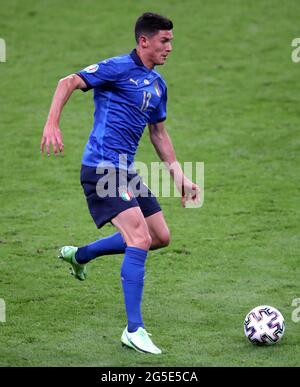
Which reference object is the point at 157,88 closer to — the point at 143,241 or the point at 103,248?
the point at 143,241

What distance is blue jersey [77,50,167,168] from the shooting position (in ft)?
24.5

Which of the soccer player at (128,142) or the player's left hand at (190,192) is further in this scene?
the player's left hand at (190,192)

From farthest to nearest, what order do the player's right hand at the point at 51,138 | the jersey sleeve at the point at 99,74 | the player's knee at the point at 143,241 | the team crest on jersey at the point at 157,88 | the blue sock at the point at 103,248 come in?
the blue sock at the point at 103,248, the team crest on jersey at the point at 157,88, the jersey sleeve at the point at 99,74, the player's knee at the point at 143,241, the player's right hand at the point at 51,138

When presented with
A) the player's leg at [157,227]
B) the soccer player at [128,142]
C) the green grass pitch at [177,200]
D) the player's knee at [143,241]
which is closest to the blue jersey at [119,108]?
the soccer player at [128,142]

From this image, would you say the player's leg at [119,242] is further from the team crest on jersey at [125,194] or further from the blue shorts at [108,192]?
the team crest on jersey at [125,194]

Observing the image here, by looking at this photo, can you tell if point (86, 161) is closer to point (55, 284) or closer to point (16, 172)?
point (55, 284)

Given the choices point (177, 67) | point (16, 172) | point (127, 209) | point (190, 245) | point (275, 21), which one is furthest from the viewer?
point (275, 21)

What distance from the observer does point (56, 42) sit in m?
17.5

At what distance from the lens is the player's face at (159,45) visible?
7.54m

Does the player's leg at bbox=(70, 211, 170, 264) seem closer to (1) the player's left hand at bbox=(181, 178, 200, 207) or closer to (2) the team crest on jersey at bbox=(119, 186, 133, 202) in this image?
(1) the player's left hand at bbox=(181, 178, 200, 207)

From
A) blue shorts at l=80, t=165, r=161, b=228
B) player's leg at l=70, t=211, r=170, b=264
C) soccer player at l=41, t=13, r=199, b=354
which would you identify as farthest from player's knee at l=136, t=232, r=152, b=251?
player's leg at l=70, t=211, r=170, b=264

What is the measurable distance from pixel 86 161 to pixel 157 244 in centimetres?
100

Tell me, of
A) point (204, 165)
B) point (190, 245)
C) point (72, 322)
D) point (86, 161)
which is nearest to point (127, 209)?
point (86, 161)

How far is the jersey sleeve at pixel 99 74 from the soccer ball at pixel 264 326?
228cm
